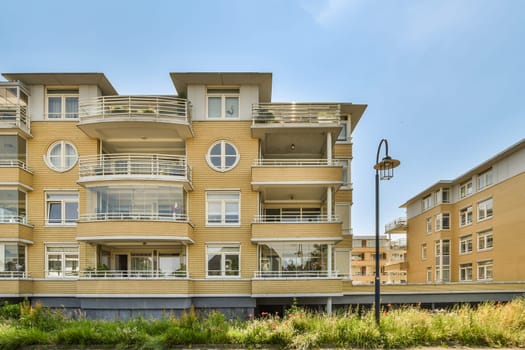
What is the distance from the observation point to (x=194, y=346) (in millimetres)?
9406

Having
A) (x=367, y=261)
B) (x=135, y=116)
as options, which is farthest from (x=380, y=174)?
(x=367, y=261)

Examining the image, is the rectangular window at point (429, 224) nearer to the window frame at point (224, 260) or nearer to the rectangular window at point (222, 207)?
the window frame at point (224, 260)

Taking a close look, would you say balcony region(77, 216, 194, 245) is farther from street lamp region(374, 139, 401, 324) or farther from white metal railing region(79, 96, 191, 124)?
street lamp region(374, 139, 401, 324)

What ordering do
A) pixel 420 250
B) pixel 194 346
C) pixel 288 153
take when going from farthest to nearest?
pixel 420 250 → pixel 288 153 → pixel 194 346

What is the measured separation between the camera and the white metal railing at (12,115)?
16.9 metres

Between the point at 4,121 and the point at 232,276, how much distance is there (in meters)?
13.9

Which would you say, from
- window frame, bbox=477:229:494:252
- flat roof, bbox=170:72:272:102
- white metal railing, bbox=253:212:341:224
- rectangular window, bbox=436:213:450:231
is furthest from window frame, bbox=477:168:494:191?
flat roof, bbox=170:72:272:102

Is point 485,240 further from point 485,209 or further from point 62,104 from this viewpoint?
point 62,104

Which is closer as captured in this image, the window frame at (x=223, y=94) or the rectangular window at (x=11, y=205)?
the rectangular window at (x=11, y=205)

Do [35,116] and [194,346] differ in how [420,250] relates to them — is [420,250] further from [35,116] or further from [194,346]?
[35,116]

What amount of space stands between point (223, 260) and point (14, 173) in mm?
11251

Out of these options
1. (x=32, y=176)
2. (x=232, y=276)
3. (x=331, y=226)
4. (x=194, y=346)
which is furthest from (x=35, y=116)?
(x=331, y=226)

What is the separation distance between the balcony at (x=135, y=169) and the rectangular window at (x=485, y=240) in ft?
80.4

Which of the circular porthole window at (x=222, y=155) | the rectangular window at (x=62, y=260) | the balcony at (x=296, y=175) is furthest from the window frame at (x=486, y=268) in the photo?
the rectangular window at (x=62, y=260)
